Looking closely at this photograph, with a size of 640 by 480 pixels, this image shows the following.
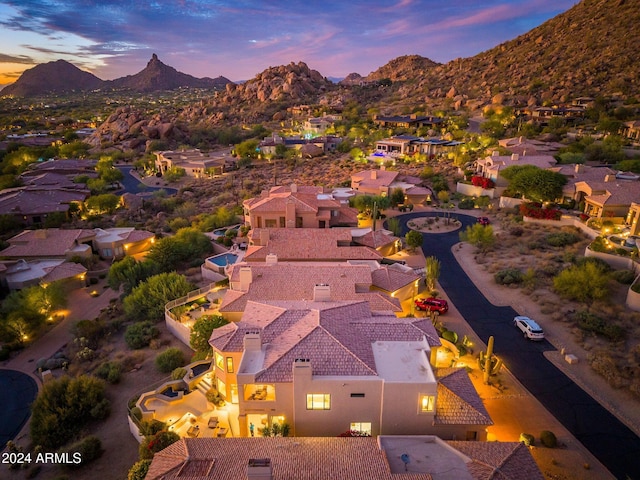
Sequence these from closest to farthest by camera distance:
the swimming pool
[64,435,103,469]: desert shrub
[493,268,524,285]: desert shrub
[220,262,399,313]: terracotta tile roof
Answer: [64,435,103,469]: desert shrub → [220,262,399,313]: terracotta tile roof → [493,268,524,285]: desert shrub → the swimming pool

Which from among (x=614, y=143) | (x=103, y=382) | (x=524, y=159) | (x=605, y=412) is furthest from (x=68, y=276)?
(x=614, y=143)

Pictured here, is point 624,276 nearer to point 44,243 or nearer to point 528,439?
point 528,439

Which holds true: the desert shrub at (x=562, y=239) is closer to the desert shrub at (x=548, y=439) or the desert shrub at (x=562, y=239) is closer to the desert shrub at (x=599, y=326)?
the desert shrub at (x=599, y=326)

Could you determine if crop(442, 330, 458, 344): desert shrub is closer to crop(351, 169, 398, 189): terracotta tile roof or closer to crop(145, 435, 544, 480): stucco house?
crop(145, 435, 544, 480): stucco house

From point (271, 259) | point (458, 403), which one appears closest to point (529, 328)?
point (458, 403)

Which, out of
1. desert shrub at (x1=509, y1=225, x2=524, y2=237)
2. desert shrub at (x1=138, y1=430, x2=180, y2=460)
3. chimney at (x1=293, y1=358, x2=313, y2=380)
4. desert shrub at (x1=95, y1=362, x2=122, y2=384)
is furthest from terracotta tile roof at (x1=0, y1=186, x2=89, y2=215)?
desert shrub at (x1=509, y1=225, x2=524, y2=237)

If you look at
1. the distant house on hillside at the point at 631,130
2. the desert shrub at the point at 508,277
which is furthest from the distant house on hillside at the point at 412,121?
the desert shrub at the point at 508,277
